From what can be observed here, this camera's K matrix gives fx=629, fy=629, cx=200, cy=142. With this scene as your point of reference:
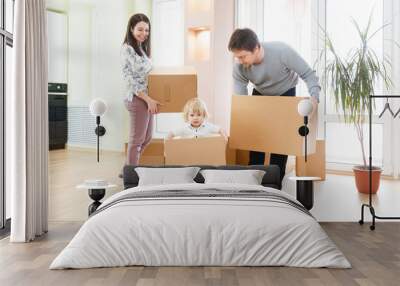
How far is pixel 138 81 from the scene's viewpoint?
5.04 metres

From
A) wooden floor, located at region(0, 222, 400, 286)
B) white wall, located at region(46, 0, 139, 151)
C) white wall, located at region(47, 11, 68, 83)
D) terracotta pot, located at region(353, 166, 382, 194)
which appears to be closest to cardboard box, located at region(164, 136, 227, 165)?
wooden floor, located at region(0, 222, 400, 286)

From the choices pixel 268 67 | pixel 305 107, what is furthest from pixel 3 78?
pixel 305 107

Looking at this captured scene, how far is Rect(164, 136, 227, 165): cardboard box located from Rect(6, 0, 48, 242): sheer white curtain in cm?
107

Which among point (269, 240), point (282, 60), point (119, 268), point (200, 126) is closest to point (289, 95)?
point (282, 60)

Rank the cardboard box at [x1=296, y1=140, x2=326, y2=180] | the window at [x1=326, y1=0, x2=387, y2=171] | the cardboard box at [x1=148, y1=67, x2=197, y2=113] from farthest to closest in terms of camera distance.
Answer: the window at [x1=326, y1=0, x2=387, y2=171] → the cardboard box at [x1=296, y1=140, x2=326, y2=180] → the cardboard box at [x1=148, y1=67, x2=197, y2=113]

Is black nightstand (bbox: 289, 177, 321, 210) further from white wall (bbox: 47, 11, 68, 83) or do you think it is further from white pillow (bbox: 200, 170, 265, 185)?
white wall (bbox: 47, 11, 68, 83)

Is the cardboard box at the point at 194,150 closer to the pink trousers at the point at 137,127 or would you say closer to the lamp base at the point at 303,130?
the pink trousers at the point at 137,127

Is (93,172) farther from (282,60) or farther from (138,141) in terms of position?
(282,60)

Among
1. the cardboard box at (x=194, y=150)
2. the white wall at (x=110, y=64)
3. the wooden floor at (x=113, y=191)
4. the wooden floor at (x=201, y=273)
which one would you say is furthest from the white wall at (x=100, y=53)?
the wooden floor at (x=201, y=273)

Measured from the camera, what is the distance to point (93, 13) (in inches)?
325

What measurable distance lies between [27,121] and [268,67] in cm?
193

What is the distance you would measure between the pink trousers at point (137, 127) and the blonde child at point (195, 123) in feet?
0.90

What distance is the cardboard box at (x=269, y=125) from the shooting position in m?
4.82

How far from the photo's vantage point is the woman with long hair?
16.2 feet
